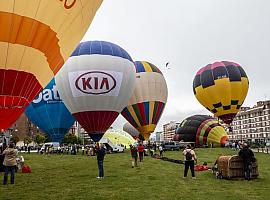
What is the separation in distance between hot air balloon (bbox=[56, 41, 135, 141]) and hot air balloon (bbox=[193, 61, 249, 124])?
10767 mm

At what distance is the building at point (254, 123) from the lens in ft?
360

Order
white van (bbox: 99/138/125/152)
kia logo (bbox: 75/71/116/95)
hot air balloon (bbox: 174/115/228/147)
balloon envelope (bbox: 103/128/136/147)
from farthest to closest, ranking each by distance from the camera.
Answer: balloon envelope (bbox: 103/128/136/147) < hot air balloon (bbox: 174/115/228/147) < white van (bbox: 99/138/125/152) < kia logo (bbox: 75/71/116/95)

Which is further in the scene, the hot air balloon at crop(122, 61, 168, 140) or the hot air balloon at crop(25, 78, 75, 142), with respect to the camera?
the hot air balloon at crop(122, 61, 168, 140)

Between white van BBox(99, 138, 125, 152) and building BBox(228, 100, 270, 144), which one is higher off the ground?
building BBox(228, 100, 270, 144)

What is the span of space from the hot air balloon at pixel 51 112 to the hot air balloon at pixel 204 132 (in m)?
17.3

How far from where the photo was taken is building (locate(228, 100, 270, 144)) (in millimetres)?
109750

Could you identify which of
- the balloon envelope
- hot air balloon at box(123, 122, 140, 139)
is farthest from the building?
the balloon envelope

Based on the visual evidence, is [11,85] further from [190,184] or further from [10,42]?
[190,184]

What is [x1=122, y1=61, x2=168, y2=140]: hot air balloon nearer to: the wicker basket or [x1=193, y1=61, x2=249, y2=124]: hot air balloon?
[x1=193, y1=61, x2=249, y2=124]: hot air balloon

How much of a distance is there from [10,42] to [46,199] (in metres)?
4.43

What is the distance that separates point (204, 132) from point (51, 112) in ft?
62.1

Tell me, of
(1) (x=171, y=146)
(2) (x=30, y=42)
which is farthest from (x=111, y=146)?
(2) (x=30, y=42)

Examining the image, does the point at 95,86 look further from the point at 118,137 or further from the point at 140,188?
the point at 118,137

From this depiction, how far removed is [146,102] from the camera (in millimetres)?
31562
